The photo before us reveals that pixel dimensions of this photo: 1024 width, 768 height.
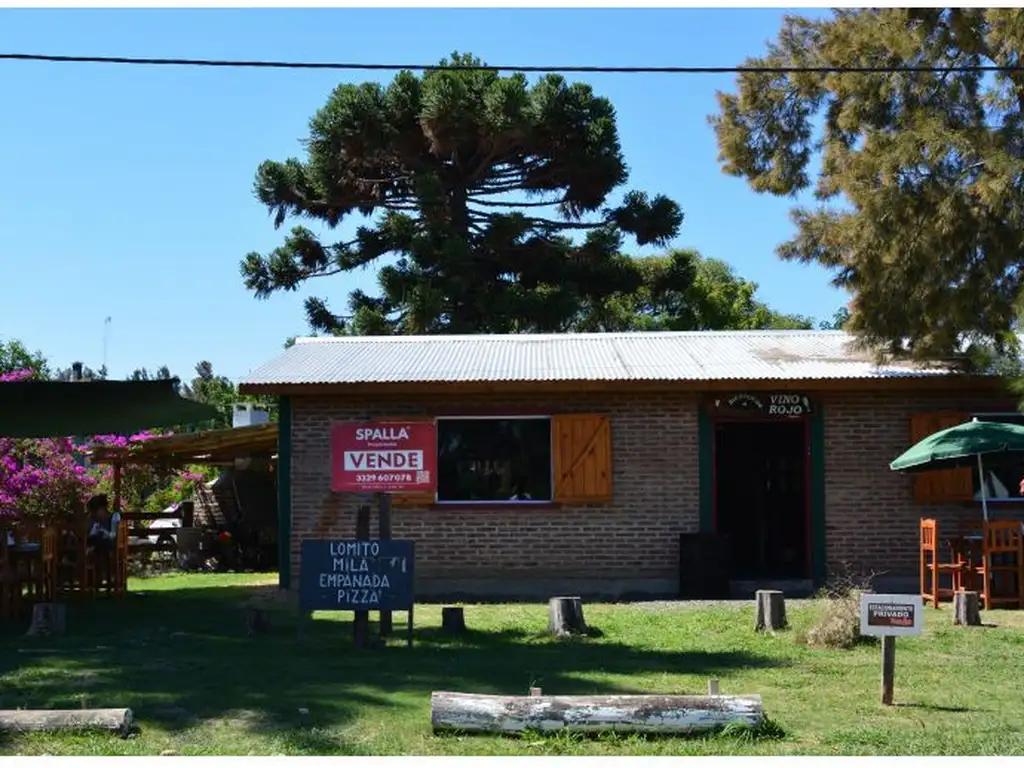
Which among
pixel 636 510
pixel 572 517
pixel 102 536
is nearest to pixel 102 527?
pixel 102 536

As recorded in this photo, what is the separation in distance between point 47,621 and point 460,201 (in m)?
19.8

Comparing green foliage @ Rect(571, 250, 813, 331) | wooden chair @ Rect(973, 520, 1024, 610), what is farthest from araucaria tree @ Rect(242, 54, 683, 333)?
wooden chair @ Rect(973, 520, 1024, 610)

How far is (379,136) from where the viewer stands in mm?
29297

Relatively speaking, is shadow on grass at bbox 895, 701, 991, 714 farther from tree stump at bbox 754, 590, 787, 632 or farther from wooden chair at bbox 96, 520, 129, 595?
wooden chair at bbox 96, 520, 129, 595

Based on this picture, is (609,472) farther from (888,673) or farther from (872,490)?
(888,673)

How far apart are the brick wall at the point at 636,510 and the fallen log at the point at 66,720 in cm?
858

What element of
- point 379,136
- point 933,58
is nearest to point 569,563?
point 933,58

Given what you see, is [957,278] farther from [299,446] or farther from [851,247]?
[299,446]

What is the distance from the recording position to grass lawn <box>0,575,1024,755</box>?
7.11m

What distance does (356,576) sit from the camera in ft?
36.1

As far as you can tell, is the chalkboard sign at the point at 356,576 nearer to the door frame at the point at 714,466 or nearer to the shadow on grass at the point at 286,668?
the shadow on grass at the point at 286,668

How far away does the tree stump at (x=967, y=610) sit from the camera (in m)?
12.3

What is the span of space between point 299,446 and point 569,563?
147 inches

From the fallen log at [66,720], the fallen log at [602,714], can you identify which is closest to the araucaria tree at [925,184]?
the fallen log at [602,714]
